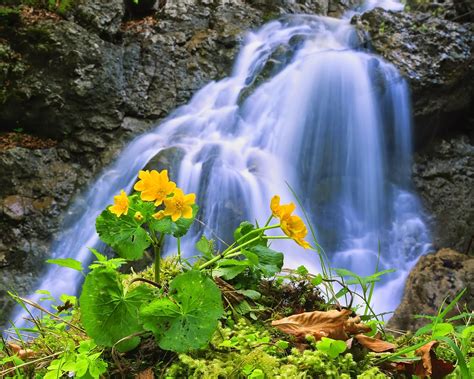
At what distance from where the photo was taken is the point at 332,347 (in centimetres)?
93

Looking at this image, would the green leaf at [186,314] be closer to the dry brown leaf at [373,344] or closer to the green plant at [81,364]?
the green plant at [81,364]

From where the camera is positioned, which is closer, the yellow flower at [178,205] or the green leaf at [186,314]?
the green leaf at [186,314]

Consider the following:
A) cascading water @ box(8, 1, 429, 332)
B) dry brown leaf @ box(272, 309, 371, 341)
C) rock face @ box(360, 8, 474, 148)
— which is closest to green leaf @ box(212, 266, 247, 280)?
dry brown leaf @ box(272, 309, 371, 341)

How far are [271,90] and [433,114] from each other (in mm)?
3204

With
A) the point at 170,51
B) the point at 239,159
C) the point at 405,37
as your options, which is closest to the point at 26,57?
the point at 170,51

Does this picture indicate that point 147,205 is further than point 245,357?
Yes

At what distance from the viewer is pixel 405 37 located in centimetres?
776

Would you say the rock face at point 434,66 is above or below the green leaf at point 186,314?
above

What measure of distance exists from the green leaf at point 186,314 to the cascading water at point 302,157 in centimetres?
438

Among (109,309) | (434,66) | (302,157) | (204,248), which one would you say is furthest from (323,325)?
A: (434,66)

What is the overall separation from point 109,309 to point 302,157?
6378 millimetres

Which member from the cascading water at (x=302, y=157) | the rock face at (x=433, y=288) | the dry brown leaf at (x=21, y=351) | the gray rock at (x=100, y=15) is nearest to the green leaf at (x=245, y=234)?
the dry brown leaf at (x=21, y=351)

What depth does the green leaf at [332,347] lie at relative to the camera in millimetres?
921

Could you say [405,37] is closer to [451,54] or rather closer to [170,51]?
[451,54]
